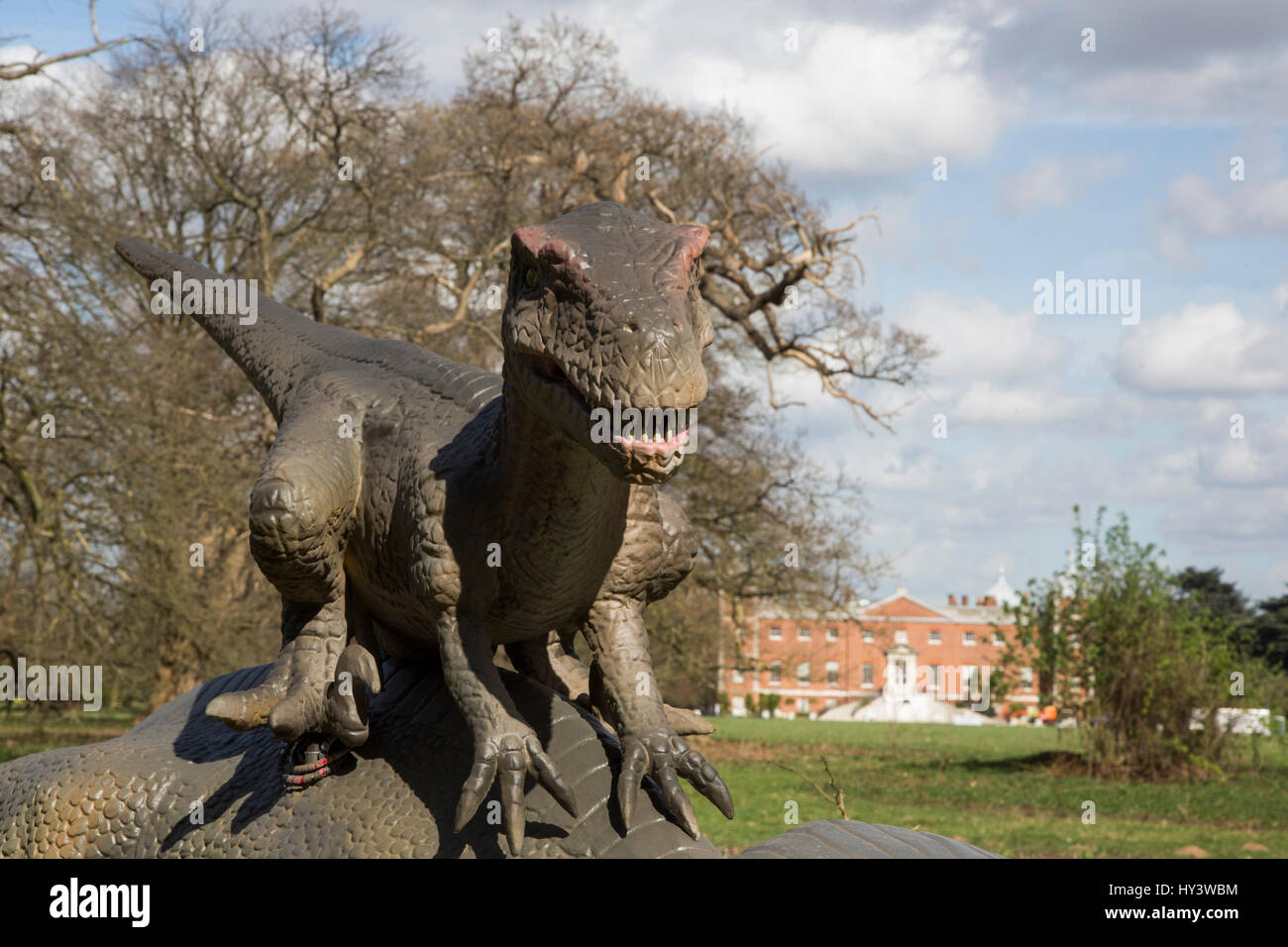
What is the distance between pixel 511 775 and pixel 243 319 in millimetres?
1963

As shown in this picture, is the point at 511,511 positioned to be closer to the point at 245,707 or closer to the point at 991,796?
the point at 245,707

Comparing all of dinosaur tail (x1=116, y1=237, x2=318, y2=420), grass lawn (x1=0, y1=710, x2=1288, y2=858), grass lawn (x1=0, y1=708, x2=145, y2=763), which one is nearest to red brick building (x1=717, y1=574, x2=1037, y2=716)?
grass lawn (x1=0, y1=710, x2=1288, y2=858)

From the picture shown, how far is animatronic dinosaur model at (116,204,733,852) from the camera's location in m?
2.37

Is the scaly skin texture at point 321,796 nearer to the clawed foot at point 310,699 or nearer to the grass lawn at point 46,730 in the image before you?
the clawed foot at point 310,699

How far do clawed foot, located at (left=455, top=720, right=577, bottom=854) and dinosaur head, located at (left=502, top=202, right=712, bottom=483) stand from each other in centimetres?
72

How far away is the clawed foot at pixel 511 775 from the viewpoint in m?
2.69

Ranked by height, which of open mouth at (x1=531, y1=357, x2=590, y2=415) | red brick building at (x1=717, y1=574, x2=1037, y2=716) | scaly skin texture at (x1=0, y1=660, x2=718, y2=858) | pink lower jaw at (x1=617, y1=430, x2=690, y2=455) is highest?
open mouth at (x1=531, y1=357, x2=590, y2=415)

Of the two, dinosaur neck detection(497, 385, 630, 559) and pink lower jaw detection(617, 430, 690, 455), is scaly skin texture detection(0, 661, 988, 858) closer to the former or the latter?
dinosaur neck detection(497, 385, 630, 559)

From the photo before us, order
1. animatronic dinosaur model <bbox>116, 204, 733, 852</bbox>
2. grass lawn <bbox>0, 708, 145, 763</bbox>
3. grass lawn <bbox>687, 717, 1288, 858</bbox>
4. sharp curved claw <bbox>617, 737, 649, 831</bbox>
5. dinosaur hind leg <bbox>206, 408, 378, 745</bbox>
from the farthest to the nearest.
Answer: grass lawn <bbox>0, 708, 145, 763</bbox>, grass lawn <bbox>687, 717, 1288, 858</bbox>, dinosaur hind leg <bbox>206, 408, 378, 745</bbox>, sharp curved claw <bbox>617, 737, 649, 831</bbox>, animatronic dinosaur model <bbox>116, 204, 733, 852</bbox>

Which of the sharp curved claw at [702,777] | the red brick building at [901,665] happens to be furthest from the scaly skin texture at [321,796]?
the red brick building at [901,665]

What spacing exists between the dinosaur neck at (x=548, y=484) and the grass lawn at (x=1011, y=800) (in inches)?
204

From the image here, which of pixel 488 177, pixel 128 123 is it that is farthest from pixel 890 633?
pixel 128 123

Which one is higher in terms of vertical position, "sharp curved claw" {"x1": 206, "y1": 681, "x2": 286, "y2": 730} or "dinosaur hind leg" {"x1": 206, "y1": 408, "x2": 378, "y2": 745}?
"dinosaur hind leg" {"x1": 206, "y1": 408, "x2": 378, "y2": 745}
